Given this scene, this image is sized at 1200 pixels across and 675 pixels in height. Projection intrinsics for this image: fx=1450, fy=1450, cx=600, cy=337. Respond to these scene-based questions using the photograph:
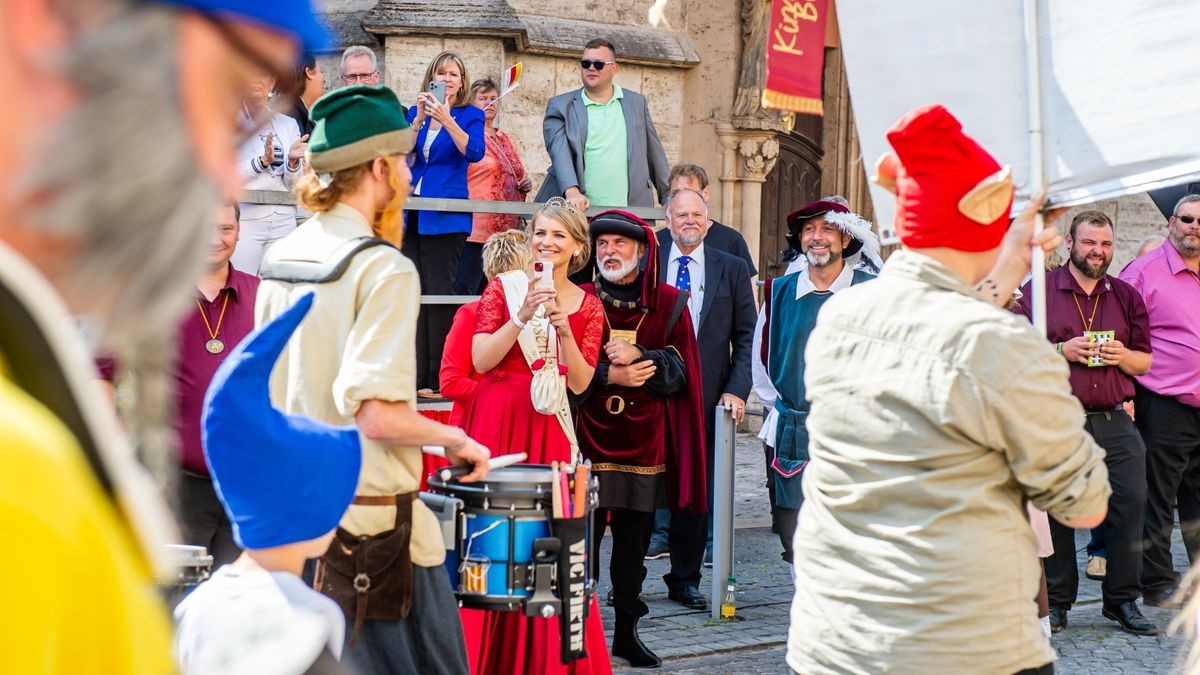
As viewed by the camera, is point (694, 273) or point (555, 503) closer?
point (555, 503)

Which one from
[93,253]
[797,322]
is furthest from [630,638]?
[93,253]

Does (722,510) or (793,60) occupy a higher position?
(793,60)

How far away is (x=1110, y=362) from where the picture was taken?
8.06 metres

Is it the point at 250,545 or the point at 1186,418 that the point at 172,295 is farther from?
the point at 1186,418

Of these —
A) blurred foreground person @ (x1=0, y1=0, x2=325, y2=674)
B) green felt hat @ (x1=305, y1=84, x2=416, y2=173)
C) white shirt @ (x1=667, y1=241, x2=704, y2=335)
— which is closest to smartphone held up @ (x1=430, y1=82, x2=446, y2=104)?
white shirt @ (x1=667, y1=241, x2=704, y2=335)

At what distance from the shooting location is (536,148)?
11734 mm

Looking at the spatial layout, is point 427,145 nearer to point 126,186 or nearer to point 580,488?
point 580,488

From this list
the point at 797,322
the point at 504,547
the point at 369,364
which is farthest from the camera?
the point at 797,322

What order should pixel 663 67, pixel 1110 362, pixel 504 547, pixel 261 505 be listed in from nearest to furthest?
pixel 261 505 → pixel 504 547 → pixel 1110 362 → pixel 663 67

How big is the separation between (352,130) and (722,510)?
13.8 ft

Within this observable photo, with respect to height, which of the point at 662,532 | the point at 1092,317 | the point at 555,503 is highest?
the point at 1092,317

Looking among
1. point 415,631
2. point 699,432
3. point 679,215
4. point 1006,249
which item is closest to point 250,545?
point 415,631

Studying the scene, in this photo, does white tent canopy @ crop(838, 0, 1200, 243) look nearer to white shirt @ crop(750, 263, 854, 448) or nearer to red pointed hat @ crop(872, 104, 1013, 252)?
red pointed hat @ crop(872, 104, 1013, 252)

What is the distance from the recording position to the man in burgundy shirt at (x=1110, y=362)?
8023 millimetres
